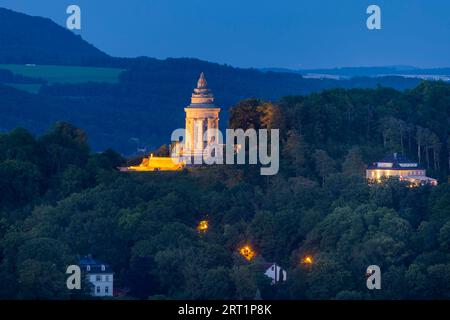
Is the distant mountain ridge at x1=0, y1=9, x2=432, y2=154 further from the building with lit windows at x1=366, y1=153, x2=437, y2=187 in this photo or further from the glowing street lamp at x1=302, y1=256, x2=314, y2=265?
the glowing street lamp at x1=302, y1=256, x2=314, y2=265

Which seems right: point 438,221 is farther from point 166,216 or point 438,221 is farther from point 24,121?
point 24,121

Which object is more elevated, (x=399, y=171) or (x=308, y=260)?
(x=399, y=171)

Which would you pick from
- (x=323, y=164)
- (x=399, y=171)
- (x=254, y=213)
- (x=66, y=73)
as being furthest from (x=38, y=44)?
(x=254, y=213)

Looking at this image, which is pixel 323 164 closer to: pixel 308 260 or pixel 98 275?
pixel 308 260

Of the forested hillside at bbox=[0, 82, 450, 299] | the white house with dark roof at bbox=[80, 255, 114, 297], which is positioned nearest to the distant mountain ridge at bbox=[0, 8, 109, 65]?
the forested hillside at bbox=[0, 82, 450, 299]

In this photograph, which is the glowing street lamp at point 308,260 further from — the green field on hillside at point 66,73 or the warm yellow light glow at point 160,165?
the green field on hillside at point 66,73

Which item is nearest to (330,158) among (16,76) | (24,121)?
(24,121)

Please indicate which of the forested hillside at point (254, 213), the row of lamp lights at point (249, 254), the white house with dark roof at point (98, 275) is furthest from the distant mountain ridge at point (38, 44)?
the white house with dark roof at point (98, 275)
